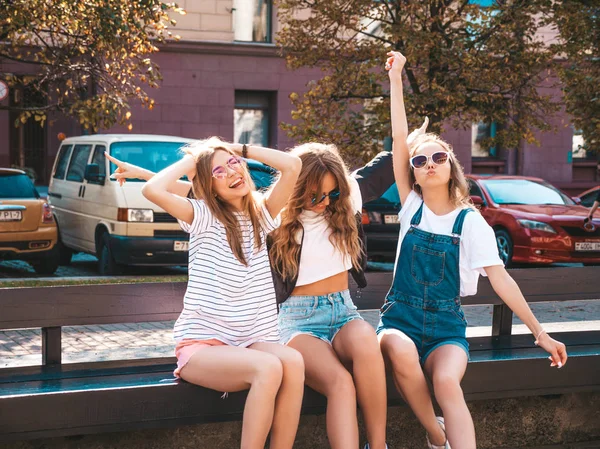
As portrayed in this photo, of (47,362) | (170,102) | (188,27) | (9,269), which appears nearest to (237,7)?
(188,27)

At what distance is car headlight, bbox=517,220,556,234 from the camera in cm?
1305

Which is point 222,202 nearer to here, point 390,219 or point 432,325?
point 432,325

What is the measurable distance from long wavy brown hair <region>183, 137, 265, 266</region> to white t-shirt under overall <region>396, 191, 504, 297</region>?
0.76 meters

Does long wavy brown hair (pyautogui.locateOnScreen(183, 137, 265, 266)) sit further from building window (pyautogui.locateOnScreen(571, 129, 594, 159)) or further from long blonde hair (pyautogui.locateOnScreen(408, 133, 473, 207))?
building window (pyautogui.locateOnScreen(571, 129, 594, 159))

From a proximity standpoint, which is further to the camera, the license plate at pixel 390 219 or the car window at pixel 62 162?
the car window at pixel 62 162

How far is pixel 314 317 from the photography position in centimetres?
451

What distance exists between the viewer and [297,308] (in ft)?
14.8

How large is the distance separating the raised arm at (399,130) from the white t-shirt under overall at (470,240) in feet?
0.62

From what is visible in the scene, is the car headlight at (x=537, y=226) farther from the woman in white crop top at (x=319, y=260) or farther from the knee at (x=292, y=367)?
the knee at (x=292, y=367)

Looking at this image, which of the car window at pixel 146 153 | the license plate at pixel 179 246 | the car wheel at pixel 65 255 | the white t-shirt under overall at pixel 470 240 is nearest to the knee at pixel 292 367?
the white t-shirt under overall at pixel 470 240

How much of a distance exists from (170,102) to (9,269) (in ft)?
32.8

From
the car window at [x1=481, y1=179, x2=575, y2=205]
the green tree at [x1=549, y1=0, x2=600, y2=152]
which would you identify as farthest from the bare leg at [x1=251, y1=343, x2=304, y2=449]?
the green tree at [x1=549, y1=0, x2=600, y2=152]

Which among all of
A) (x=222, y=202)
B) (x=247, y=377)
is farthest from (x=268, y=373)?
(x=222, y=202)

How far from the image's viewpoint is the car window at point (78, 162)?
1271 cm
